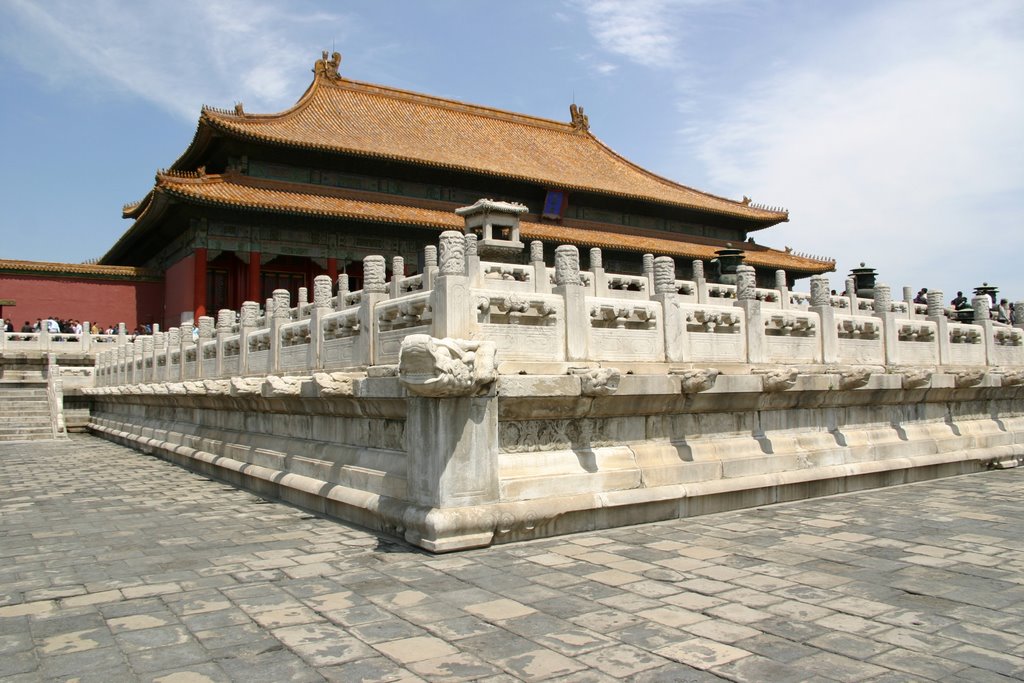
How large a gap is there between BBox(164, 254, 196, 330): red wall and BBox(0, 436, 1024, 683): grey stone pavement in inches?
766

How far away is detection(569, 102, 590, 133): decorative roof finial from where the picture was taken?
38.9m

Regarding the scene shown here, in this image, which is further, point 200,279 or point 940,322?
point 200,279

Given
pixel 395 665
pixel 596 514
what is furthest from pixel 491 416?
pixel 395 665

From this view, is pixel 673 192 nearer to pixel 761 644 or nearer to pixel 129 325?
pixel 129 325

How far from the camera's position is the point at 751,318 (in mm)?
9289

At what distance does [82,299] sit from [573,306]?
26.6 m

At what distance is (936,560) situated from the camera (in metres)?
5.90

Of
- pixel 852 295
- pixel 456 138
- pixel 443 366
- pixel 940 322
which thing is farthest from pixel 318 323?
pixel 456 138

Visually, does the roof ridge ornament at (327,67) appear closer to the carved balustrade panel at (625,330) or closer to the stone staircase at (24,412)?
the stone staircase at (24,412)

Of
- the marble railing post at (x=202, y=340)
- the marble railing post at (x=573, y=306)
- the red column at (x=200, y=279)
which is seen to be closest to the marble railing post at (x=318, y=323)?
the marble railing post at (x=573, y=306)

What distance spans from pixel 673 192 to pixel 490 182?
33.5 feet

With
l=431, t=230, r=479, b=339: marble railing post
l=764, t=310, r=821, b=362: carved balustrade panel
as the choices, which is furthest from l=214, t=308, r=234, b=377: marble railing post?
l=764, t=310, r=821, b=362: carved balustrade panel

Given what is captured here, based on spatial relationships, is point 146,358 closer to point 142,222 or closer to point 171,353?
point 171,353

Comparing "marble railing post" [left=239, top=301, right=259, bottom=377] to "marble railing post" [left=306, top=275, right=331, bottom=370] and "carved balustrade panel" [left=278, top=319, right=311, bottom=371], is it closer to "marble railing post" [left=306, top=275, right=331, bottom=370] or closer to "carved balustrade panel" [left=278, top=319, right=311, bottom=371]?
"carved balustrade panel" [left=278, top=319, right=311, bottom=371]
